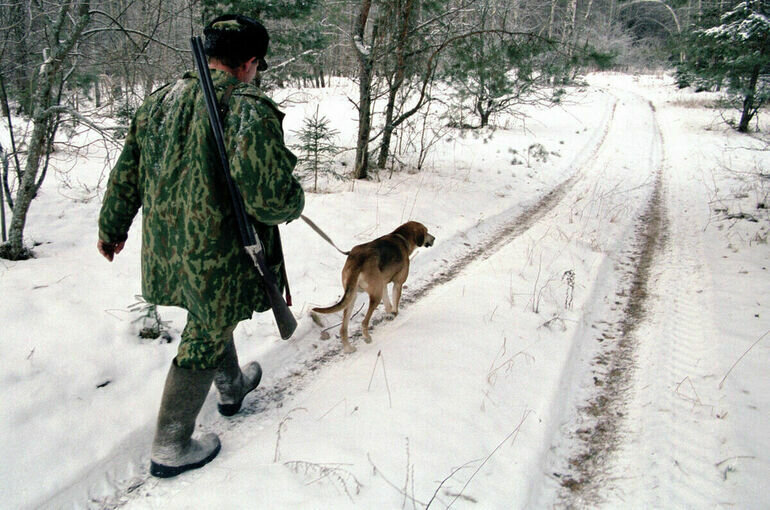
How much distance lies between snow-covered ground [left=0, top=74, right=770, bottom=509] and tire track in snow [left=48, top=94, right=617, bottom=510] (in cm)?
1

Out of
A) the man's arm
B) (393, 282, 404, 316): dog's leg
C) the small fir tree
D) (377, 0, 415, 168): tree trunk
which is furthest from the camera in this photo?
the small fir tree

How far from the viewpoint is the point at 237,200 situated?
1.99 metres

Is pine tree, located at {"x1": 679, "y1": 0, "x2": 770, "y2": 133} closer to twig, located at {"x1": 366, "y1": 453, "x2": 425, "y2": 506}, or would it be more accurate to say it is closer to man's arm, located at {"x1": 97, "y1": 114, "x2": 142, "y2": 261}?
twig, located at {"x1": 366, "y1": 453, "x2": 425, "y2": 506}

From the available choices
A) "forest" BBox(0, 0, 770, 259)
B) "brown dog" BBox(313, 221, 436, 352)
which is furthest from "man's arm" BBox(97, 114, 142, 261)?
"forest" BBox(0, 0, 770, 259)

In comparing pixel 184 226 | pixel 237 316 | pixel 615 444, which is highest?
pixel 184 226

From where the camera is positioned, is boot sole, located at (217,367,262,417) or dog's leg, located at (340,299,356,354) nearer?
boot sole, located at (217,367,262,417)

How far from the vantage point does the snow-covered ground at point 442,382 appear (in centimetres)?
233

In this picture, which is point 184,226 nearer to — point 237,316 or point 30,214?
point 237,316

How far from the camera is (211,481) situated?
227cm

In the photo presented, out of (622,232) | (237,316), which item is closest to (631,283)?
(622,232)

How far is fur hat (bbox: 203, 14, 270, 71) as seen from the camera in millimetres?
1946

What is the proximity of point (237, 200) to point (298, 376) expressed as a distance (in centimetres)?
182

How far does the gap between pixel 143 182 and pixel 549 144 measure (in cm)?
1597

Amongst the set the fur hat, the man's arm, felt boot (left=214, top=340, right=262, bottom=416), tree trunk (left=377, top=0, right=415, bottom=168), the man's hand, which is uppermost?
tree trunk (left=377, top=0, right=415, bottom=168)
